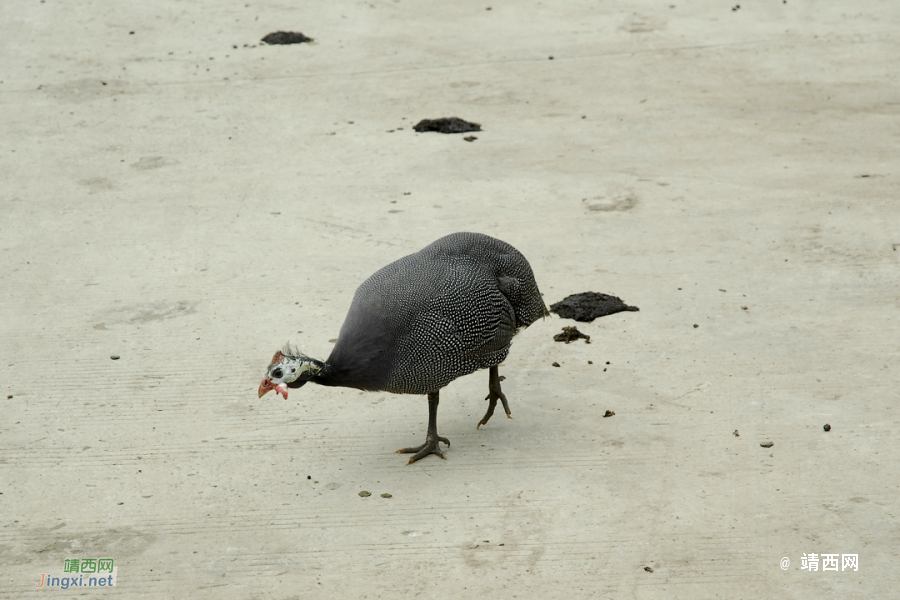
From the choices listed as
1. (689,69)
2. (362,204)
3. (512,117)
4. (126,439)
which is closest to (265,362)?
(126,439)

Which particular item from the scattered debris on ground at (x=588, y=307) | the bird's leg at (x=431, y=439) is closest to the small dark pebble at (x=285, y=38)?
the scattered debris on ground at (x=588, y=307)

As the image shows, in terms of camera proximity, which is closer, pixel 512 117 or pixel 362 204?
pixel 362 204

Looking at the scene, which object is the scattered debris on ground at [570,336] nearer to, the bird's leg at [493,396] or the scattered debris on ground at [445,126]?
the bird's leg at [493,396]

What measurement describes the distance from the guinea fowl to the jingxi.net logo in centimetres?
87

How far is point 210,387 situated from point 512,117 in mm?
4556

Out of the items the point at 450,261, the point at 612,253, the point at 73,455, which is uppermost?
the point at 450,261

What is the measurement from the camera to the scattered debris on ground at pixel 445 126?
802 centimetres

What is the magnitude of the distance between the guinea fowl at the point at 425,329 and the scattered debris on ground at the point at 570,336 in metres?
0.75

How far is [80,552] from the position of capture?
11.7ft

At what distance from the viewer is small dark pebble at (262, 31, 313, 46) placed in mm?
10094

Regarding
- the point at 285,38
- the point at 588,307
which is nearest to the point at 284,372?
the point at 588,307

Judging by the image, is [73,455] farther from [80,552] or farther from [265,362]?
[265,362]

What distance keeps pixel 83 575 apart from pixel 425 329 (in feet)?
5.34

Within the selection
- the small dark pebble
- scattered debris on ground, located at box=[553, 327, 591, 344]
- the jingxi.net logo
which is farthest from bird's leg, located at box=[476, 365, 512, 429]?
the small dark pebble
